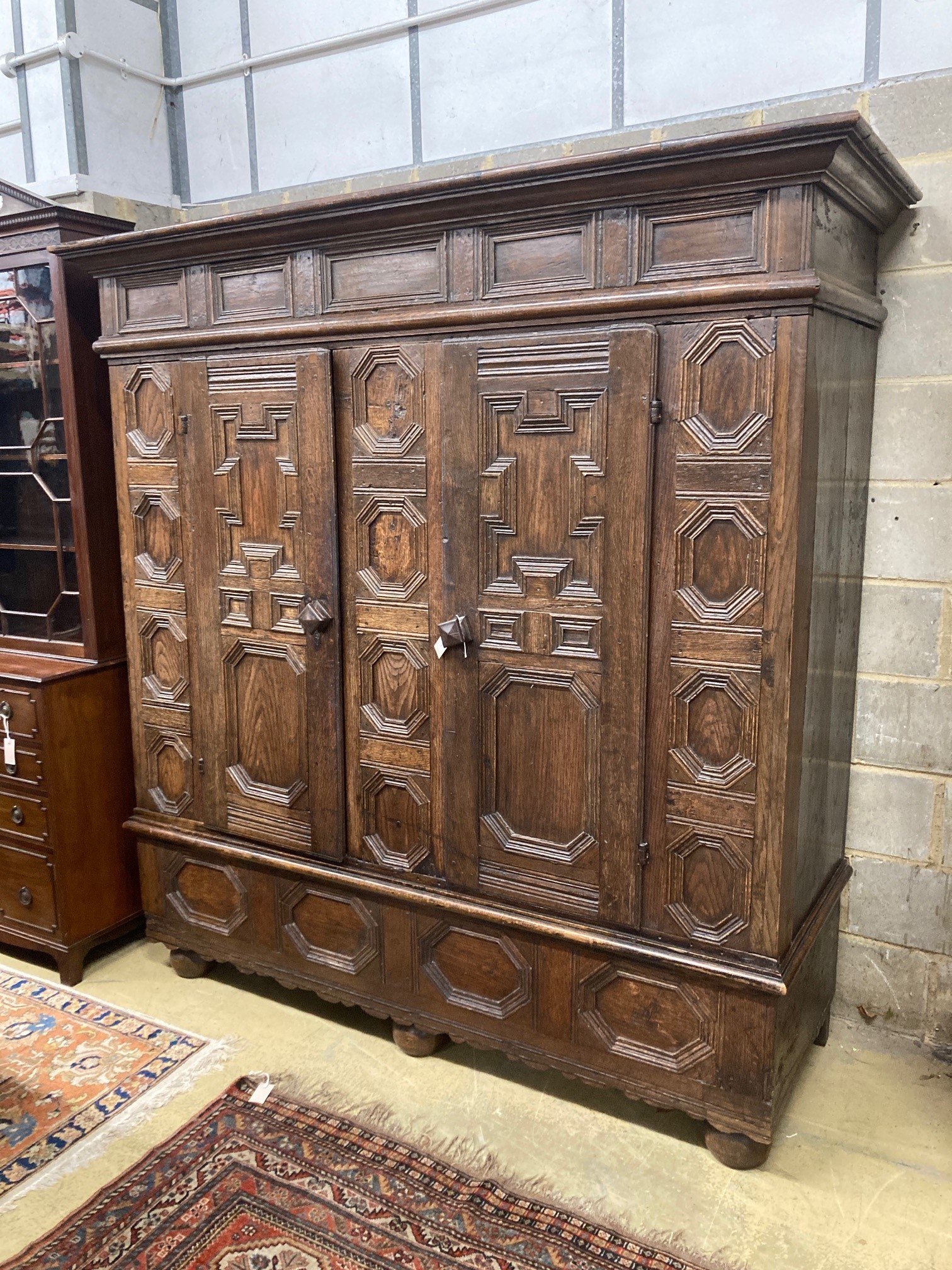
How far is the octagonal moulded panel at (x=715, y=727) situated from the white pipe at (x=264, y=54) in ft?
6.23

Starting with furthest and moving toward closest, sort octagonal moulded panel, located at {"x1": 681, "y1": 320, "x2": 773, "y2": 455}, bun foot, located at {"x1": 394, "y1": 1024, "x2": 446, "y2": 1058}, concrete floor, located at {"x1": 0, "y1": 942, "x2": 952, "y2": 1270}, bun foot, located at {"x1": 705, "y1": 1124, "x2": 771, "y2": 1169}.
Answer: bun foot, located at {"x1": 394, "y1": 1024, "x2": 446, "y2": 1058} < bun foot, located at {"x1": 705, "y1": 1124, "x2": 771, "y2": 1169} < concrete floor, located at {"x1": 0, "y1": 942, "x2": 952, "y2": 1270} < octagonal moulded panel, located at {"x1": 681, "y1": 320, "x2": 773, "y2": 455}

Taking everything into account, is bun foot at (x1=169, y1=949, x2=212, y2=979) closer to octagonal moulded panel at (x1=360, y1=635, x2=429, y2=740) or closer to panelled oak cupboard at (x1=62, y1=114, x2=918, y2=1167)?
panelled oak cupboard at (x1=62, y1=114, x2=918, y2=1167)

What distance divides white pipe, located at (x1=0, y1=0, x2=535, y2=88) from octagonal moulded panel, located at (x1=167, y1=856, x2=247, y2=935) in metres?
2.43

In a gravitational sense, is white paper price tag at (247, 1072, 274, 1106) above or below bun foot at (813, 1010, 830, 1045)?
below

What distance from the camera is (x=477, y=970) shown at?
2398mm

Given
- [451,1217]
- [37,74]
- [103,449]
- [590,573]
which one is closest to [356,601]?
[590,573]

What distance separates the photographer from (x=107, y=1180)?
2145 mm

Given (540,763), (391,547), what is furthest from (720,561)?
(391,547)

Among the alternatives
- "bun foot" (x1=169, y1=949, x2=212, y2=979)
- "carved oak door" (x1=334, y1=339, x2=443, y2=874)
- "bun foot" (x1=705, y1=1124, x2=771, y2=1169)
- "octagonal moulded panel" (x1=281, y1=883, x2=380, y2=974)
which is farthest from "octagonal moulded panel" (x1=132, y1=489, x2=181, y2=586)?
"bun foot" (x1=705, y1=1124, x2=771, y2=1169)

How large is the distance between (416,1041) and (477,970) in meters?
0.31

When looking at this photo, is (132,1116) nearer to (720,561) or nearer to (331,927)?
(331,927)

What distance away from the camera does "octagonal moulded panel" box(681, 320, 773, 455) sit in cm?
187

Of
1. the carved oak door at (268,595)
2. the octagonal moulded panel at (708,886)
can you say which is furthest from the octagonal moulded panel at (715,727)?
the carved oak door at (268,595)

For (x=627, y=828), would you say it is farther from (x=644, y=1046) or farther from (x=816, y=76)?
(x=816, y=76)
